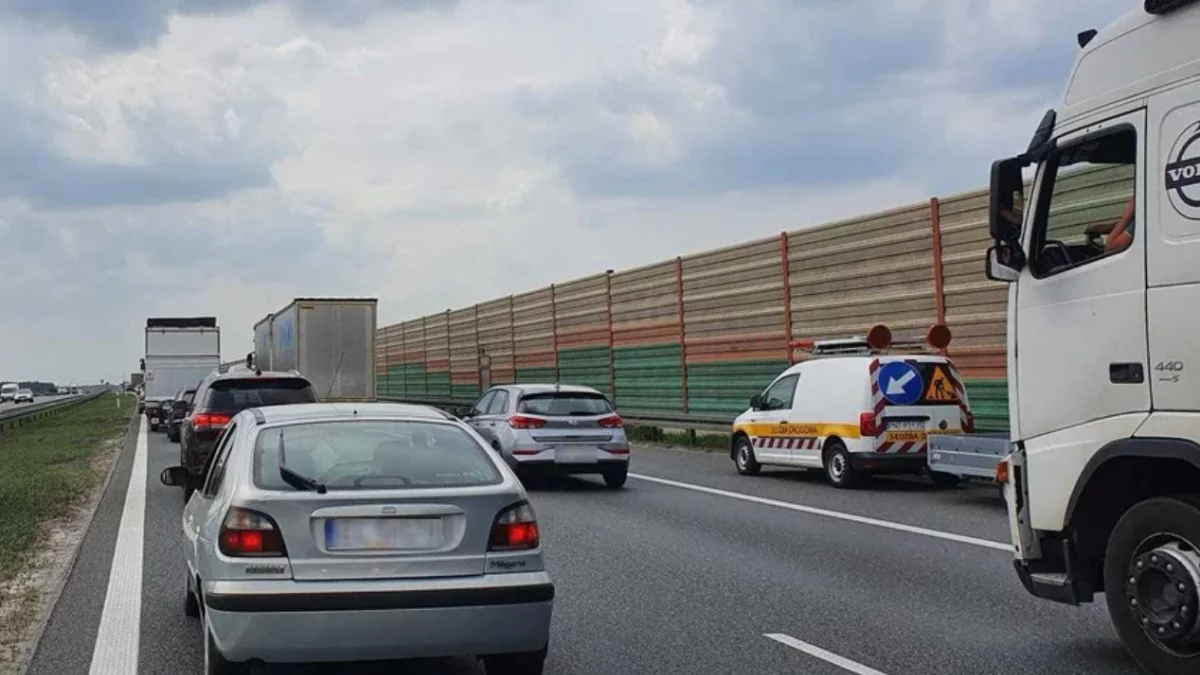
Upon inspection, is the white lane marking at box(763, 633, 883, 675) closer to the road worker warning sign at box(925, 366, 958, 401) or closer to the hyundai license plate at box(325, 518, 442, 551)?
the hyundai license plate at box(325, 518, 442, 551)

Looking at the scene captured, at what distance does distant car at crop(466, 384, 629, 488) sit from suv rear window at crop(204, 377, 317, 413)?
2.76 metres

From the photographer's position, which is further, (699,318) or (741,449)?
(699,318)

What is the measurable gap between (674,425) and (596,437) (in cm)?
951

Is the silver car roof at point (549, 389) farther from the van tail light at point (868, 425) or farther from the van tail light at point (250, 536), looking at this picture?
the van tail light at point (250, 536)

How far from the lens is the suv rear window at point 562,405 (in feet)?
57.4

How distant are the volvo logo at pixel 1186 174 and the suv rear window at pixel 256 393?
12564mm

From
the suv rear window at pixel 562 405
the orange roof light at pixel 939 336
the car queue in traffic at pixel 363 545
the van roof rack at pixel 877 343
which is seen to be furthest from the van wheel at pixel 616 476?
the car queue in traffic at pixel 363 545

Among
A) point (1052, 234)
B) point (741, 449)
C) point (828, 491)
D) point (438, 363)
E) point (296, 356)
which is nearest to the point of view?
point (1052, 234)

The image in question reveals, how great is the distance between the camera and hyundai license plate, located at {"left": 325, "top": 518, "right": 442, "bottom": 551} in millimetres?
5852

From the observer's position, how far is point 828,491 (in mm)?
16203

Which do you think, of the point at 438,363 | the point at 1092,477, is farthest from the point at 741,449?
the point at 438,363

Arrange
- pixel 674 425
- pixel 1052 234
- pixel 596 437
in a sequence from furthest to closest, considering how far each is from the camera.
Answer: pixel 674 425
pixel 596 437
pixel 1052 234

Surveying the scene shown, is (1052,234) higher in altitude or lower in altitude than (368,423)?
higher

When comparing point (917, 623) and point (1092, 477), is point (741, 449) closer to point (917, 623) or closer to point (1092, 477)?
point (917, 623)
